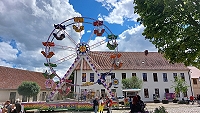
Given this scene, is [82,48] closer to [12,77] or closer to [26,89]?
→ [26,89]

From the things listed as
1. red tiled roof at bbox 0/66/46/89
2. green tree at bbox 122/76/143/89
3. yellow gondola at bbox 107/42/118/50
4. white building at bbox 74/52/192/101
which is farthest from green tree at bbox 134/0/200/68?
red tiled roof at bbox 0/66/46/89

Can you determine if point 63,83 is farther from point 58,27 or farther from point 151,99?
point 151,99

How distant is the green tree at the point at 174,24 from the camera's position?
7.44 meters

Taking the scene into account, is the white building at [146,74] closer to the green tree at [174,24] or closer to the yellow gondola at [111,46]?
the yellow gondola at [111,46]

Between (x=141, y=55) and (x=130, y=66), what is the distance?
5.30 m

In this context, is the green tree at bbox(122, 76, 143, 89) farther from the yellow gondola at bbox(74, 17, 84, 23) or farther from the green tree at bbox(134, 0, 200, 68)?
the green tree at bbox(134, 0, 200, 68)

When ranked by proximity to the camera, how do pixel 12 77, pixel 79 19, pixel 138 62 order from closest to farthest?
1. pixel 79 19
2. pixel 12 77
3. pixel 138 62

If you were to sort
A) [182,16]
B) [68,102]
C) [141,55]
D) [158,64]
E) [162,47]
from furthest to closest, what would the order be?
[141,55], [158,64], [68,102], [162,47], [182,16]

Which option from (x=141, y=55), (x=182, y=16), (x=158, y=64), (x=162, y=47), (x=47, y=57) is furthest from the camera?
(x=141, y=55)

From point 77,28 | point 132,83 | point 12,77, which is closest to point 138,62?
point 132,83

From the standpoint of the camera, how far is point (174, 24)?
8.41 m

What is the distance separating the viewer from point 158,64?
34.3 m

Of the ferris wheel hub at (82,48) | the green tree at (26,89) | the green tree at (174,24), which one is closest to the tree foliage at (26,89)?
the green tree at (26,89)

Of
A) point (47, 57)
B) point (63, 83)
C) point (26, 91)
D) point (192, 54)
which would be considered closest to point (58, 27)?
point (47, 57)
